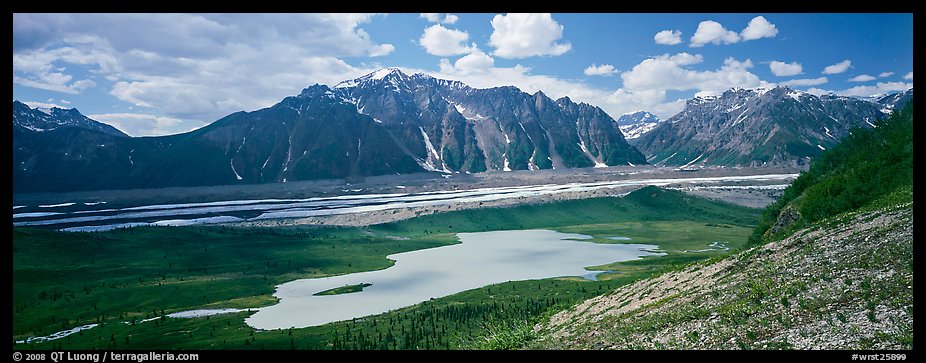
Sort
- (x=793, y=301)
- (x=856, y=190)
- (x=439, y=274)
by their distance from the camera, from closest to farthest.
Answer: (x=793, y=301), (x=856, y=190), (x=439, y=274)

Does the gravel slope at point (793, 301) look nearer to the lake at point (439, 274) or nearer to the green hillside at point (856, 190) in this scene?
the green hillside at point (856, 190)

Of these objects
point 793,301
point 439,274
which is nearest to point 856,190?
point 793,301

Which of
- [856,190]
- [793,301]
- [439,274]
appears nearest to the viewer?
[793,301]

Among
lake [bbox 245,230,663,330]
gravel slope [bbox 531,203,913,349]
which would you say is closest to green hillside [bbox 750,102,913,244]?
gravel slope [bbox 531,203,913,349]

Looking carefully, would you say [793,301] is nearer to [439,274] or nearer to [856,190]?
[856,190]

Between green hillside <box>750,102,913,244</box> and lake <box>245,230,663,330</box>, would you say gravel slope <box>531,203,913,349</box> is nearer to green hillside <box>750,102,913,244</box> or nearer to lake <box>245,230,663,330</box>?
green hillside <box>750,102,913,244</box>

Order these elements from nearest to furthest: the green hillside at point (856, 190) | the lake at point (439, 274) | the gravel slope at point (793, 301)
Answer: the gravel slope at point (793, 301) → the green hillside at point (856, 190) → the lake at point (439, 274)

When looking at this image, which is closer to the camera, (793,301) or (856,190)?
(793,301)

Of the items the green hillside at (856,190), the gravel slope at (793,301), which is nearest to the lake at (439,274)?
the green hillside at (856,190)

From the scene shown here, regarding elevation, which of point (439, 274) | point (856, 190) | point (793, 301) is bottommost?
point (439, 274)

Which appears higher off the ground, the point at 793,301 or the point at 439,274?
the point at 793,301
